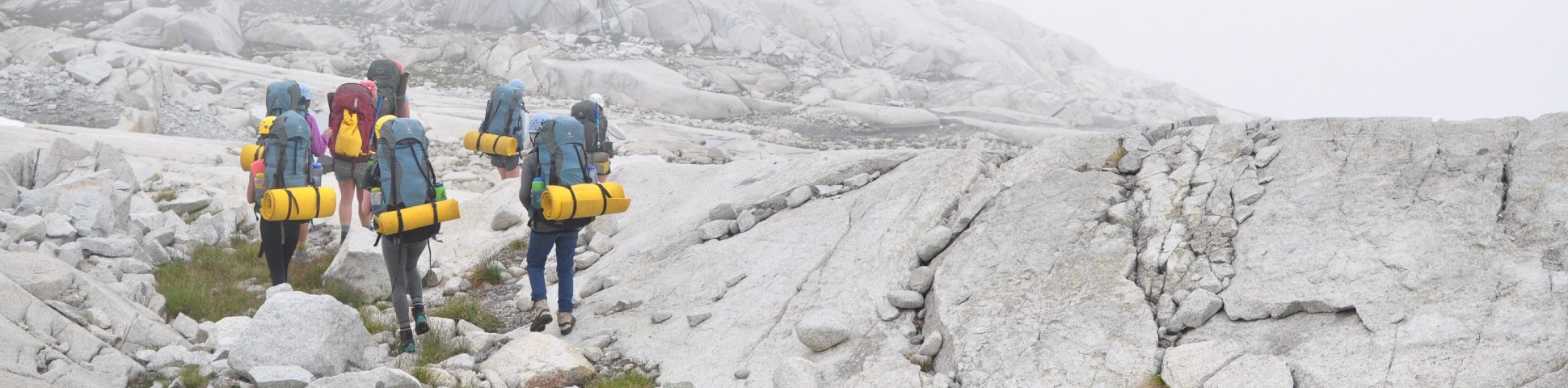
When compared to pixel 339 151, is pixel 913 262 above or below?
above

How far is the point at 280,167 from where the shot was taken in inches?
377

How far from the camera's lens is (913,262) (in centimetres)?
862

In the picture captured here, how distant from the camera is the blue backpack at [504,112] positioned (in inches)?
549

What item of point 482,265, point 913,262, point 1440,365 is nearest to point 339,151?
point 482,265

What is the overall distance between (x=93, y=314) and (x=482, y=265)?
4260 mm

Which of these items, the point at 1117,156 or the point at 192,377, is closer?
the point at 192,377

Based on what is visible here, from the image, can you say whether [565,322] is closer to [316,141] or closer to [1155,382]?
[316,141]

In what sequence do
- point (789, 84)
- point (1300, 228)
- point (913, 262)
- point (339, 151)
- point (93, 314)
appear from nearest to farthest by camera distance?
point (1300, 228) < point (93, 314) < point (913, 262) < point (339, 151) < point (789, 84)

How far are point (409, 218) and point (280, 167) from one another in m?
2.42

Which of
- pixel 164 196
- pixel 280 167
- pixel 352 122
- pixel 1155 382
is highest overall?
pixel 1155 382

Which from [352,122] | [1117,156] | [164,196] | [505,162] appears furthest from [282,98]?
[1117,156]

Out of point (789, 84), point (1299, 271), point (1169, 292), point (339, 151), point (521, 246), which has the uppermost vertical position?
point (1299, 271)

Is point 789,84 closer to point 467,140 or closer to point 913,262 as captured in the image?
point 467,140

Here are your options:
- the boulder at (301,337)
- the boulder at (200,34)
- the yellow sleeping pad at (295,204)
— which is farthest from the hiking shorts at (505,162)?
the boulder at (200,34)
